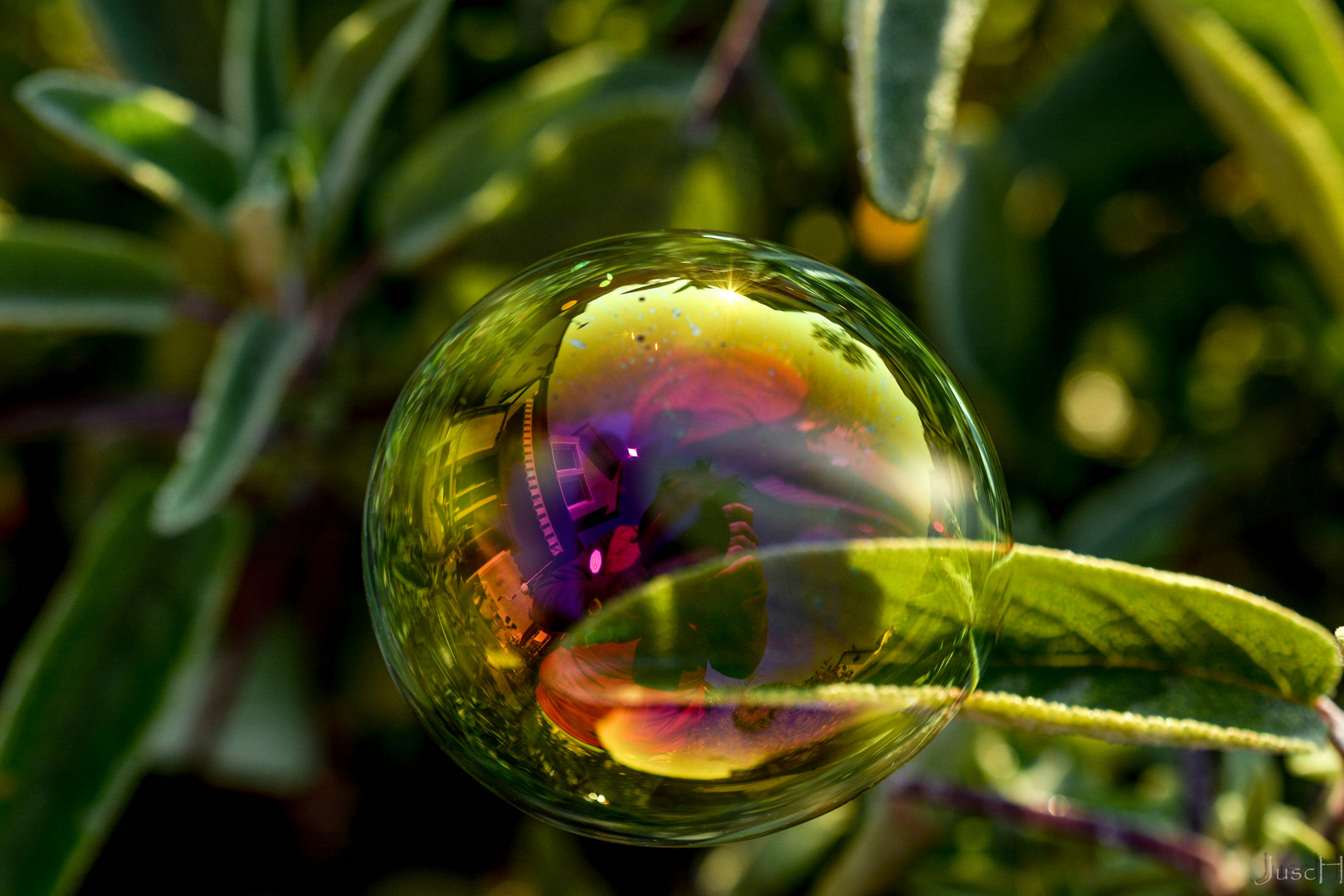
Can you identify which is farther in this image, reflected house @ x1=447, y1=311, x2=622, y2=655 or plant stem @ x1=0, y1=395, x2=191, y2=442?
plant stem @ x1=0, y1=395, x2=191, y2=442

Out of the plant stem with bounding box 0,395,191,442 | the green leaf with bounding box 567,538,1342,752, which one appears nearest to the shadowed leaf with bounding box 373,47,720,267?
the plant stem with bounding box 0,395,191,442

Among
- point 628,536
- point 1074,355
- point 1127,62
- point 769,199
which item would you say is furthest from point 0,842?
point 1127,62

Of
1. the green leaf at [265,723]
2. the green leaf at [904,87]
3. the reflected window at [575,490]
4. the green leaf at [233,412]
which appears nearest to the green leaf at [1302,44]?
the green leaf at [904,87]

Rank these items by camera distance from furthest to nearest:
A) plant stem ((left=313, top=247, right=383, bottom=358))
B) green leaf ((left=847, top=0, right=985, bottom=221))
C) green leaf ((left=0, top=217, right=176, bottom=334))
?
plant stem ((left=313, top=247, right=383, bottom=358)) < green leaf ((left=0, top=217, right=176, bottom=334)) < green leaf ((left=847, top=0, right=985, bottom=221))

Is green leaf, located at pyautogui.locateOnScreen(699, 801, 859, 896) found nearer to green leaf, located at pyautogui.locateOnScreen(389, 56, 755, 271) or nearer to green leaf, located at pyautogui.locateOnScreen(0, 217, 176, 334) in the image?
green leaf, located at pyautogui.locateOnScreen(389, 56, 755, 271)

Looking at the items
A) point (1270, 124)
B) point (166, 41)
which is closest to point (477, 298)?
point (166, 41)

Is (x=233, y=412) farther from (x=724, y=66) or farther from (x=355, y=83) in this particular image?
(x=724, y=66)

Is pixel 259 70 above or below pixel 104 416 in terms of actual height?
above
